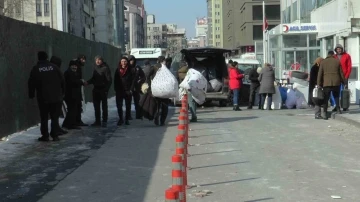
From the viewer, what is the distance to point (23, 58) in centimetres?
1411

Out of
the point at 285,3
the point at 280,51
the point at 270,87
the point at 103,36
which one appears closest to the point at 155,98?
the point at 270,87

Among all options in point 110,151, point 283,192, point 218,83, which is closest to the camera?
point 283,192

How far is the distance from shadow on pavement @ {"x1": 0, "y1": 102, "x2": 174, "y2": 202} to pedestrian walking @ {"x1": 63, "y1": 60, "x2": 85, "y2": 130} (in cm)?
39

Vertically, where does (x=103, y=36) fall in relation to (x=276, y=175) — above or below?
above

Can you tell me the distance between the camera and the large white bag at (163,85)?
15.4 meters

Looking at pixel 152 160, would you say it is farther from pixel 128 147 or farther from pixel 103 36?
pixel 103 36

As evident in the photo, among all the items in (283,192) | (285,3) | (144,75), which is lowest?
(283,192)

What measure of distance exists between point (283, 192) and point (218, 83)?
16301 mm

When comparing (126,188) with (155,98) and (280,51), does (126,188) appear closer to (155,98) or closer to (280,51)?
(155,98)

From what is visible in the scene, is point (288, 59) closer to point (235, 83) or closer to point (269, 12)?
point (235, 83)

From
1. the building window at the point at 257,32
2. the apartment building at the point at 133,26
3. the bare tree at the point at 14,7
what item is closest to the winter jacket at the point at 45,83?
the bare tree at the point at 14,7

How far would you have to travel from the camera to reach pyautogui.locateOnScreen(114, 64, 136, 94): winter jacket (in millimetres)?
16234

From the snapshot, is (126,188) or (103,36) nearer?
(126,188)

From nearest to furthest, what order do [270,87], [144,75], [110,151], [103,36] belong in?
[110,151]
[144,75]
[270,87]
[103,36]
